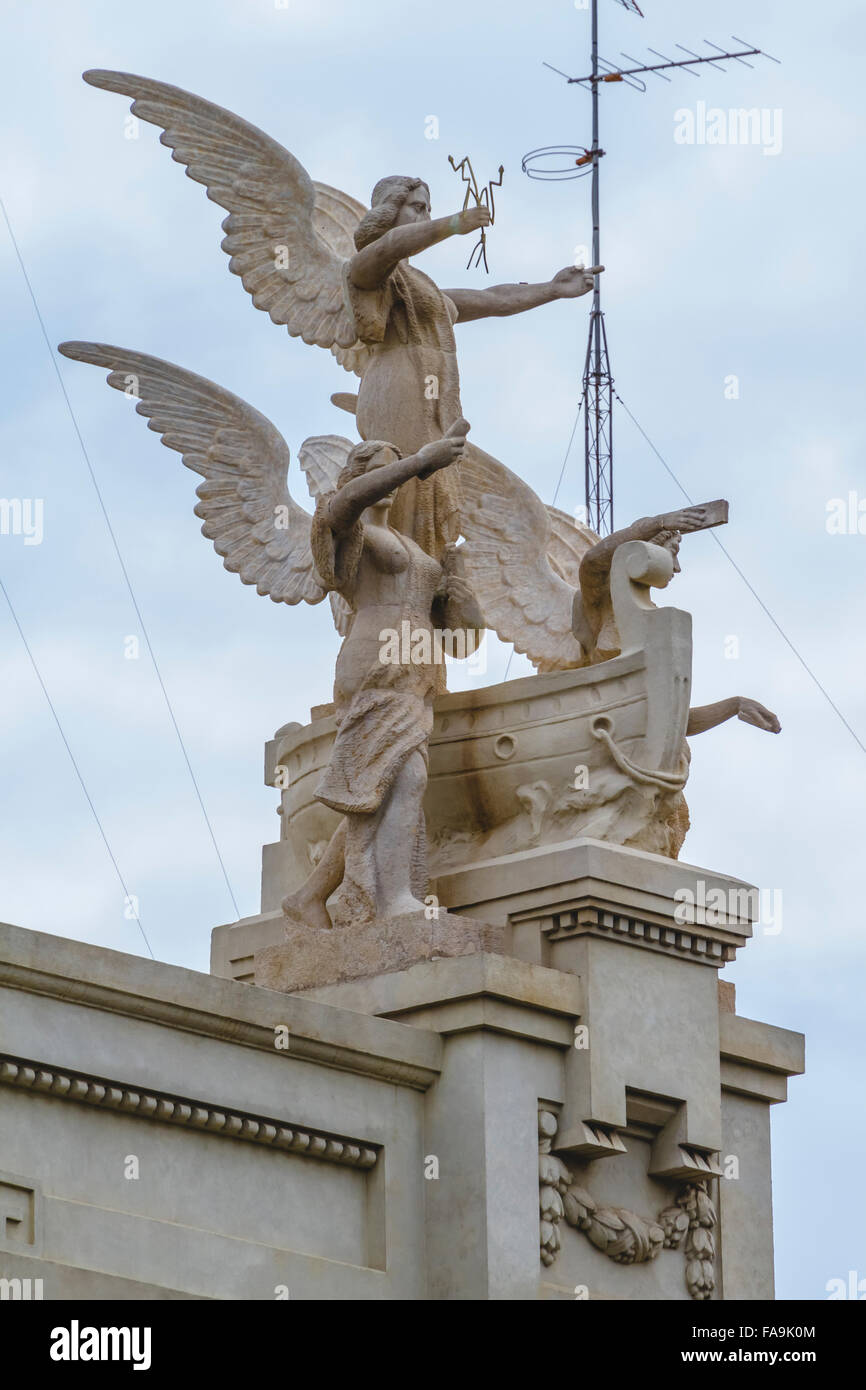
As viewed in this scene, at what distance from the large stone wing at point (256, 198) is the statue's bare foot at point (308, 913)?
3198 mm

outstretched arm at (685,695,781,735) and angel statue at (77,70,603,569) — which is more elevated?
angel statue at (77,70,603,569)

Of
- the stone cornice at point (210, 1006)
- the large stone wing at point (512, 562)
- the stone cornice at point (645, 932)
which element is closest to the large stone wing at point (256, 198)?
the large stone wing at point (512, 562)

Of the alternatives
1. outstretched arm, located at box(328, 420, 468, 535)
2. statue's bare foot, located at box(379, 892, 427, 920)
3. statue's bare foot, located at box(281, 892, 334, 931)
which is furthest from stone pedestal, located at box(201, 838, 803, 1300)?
outstretched arm, located at box(328, 420, 468, 535)

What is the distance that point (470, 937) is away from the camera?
18188 mm

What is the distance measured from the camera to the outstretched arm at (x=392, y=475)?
1816cm

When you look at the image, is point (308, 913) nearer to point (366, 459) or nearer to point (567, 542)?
point (366, 459)

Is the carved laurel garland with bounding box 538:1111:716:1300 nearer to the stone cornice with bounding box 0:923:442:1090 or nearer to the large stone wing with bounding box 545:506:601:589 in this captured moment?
the stone cornice with bounding box 0:923:442:1090

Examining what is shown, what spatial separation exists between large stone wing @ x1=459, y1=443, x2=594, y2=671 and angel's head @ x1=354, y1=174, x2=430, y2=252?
2.12 meters

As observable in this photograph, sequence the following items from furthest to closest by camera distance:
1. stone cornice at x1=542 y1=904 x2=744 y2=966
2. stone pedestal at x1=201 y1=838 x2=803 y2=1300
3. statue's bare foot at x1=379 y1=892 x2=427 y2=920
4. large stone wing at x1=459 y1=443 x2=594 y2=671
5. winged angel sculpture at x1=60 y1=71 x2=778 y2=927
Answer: large stone wing at x1=459 y1=443 x2=594 y2=671 < winged angel sculpture at x1=60 y1=71 x2=778 y2=927 < statue's bare foot at x1=379 y1=892 x2=427 y2=920 < stone cornice at x1=542 y1=904 x2=744 y2=966 < stone pedestal at x1=201 y1=838 x2=803 y2=1300

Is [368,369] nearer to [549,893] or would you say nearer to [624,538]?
[624,538]

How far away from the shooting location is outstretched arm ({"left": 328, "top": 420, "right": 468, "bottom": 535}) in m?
18.2

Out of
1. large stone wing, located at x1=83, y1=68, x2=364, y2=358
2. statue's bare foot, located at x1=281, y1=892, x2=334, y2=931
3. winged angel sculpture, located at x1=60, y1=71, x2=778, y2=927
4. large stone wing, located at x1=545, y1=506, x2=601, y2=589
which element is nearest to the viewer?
winged angel sculpture, located at x1=60, y1=71, x2=778, y2=927

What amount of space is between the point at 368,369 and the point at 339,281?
0.52 metres

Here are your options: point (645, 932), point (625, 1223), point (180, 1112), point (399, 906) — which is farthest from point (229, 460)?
point (625, 1223)
